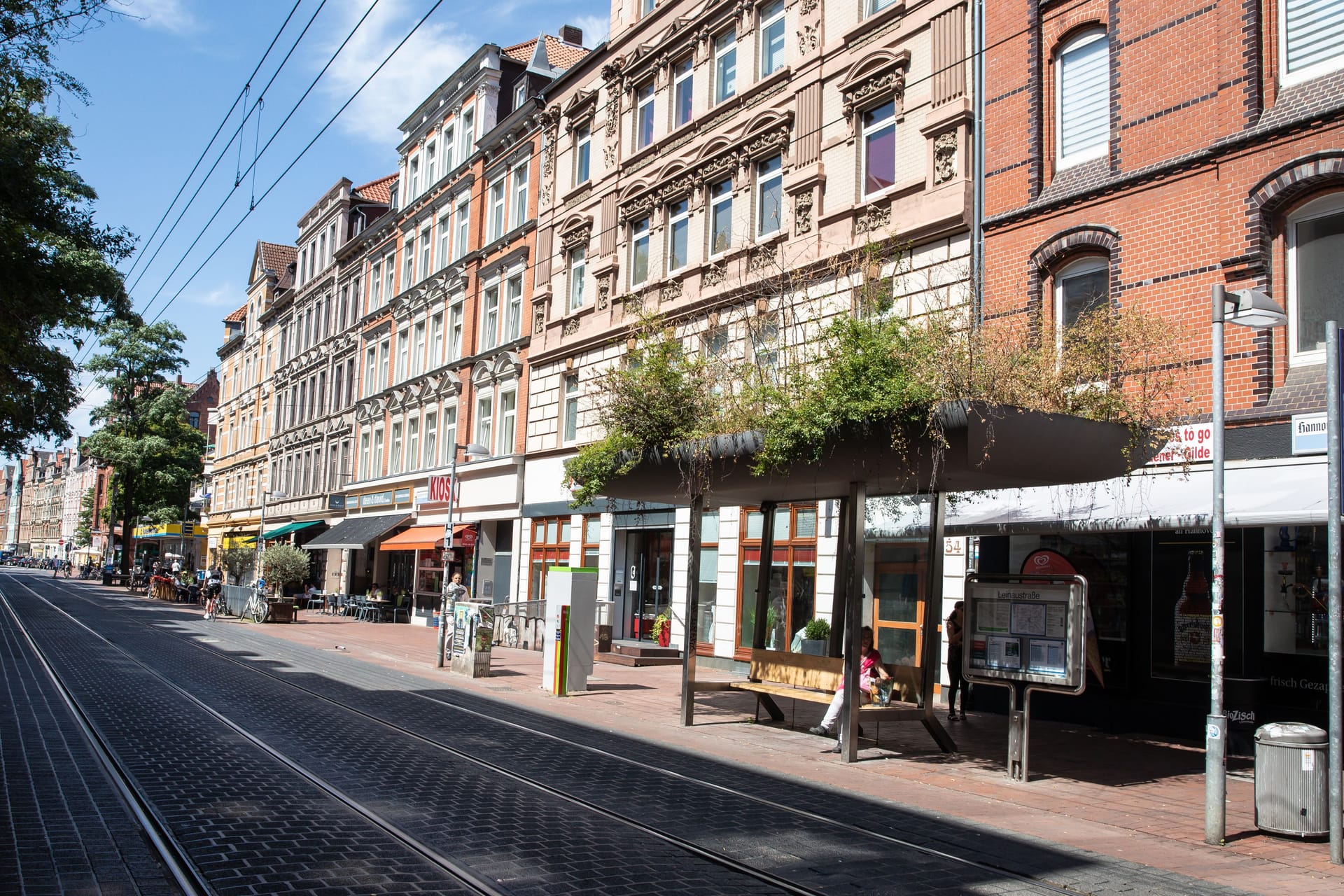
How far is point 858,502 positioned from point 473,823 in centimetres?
614

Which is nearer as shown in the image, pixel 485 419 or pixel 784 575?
pixel 784 575

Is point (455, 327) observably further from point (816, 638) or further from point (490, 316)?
point (816, 638)

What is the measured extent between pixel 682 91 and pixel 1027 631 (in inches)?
711

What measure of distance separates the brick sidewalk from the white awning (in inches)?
106

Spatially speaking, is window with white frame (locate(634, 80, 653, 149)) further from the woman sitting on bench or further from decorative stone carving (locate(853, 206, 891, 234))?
the woman sitting on bench

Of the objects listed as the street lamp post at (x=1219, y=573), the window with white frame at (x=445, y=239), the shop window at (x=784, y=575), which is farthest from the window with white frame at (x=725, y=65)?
the street lamp post at (x=1219, y=573)

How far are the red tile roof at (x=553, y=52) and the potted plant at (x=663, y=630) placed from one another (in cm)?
1989

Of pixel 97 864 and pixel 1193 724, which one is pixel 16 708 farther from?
pixel 1193 724

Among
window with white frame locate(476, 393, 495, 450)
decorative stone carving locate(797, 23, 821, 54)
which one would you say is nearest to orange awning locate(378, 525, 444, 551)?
window with white frame locate(476, 393, 495, 450)

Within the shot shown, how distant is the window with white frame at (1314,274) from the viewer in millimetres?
12203

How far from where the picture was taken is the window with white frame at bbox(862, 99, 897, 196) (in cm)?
1864

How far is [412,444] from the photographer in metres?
39.1

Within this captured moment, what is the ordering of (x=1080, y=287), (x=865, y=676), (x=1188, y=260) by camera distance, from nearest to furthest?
1. (x=865, y=676)
2. (x=1188, y=260)
3. (x=1080, y=287)

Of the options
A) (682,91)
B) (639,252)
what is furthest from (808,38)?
(639,252)
